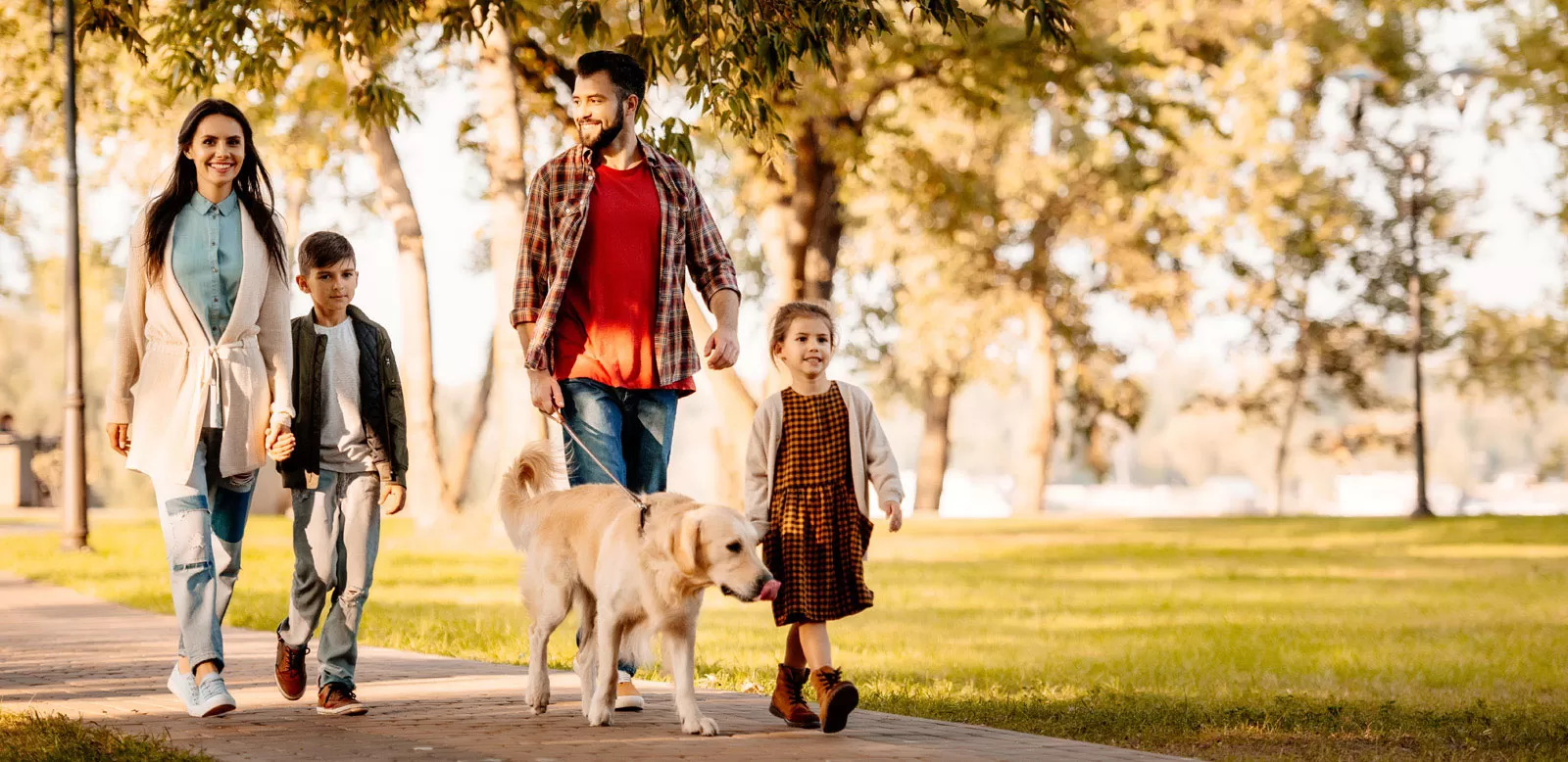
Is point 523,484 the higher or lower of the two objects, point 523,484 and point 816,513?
the higher

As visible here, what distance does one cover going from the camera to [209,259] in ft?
23.1

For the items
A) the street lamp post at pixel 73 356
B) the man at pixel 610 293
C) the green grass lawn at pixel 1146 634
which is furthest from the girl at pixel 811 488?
the street lamp post at pixel 73 356

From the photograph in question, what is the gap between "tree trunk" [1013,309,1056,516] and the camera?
140 ft

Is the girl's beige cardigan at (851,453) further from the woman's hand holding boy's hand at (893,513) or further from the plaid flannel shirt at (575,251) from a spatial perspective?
the plaid flannel shirt at (575,251)

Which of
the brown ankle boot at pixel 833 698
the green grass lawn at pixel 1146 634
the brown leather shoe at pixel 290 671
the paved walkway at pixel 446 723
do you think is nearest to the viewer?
the paved walkway at pixel 446 723

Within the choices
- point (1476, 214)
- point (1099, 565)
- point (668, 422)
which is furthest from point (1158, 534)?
point (668, 422)

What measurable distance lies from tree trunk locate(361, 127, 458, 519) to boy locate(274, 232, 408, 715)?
1776 centimetres

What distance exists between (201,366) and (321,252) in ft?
2.14

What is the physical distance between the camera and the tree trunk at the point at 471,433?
39062 millimetres

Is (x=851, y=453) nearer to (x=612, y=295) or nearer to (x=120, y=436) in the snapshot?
(x=612, y=295)

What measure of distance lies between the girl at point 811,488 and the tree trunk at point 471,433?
30.0m

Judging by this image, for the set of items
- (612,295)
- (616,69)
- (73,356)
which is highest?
(616,69)

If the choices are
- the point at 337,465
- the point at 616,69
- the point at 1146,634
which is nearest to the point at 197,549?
the point at 337,465

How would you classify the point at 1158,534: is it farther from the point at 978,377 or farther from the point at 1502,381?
the point at 1502,381
